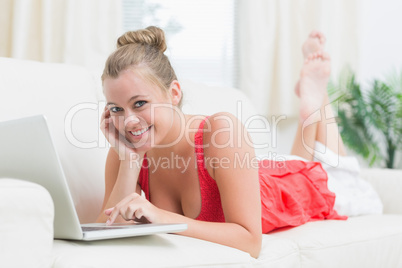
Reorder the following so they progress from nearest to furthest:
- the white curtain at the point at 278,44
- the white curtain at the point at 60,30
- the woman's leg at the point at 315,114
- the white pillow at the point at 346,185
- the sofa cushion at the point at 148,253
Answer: the sofa cushion at the point at 148,253 → the white pillow at the point at 346,185 → the woman's leg at the point at 315,114 → the white curtain at the point at 60,30 → the white curtain at the point at 278,44

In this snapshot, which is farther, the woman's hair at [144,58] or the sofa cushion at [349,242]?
the sofa cushion at [349,242]

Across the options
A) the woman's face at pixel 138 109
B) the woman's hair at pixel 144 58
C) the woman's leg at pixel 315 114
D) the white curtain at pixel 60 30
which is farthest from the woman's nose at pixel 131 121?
the white curtain at pixel 60 30

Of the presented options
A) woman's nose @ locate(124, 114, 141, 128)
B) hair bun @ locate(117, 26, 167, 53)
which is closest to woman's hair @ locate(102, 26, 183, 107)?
hair bun @ locate(117, 26, 167, 53)

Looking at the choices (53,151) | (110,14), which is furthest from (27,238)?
(110,14)

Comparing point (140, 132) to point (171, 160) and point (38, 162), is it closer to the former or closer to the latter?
point (171, 160)

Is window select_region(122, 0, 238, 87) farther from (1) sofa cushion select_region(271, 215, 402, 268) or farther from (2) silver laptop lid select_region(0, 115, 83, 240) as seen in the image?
(2) silver laptop lid select_region(0, 115, 83, 240)

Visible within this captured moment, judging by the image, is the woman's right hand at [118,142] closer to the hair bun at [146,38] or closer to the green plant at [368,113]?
the hair bun at [146,38]

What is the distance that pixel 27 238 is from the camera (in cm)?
86

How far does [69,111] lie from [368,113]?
2.25m

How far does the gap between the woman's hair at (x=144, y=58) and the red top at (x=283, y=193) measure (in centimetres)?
19

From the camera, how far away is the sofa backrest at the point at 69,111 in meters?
1.57

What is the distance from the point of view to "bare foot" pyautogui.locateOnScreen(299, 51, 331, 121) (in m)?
2.49

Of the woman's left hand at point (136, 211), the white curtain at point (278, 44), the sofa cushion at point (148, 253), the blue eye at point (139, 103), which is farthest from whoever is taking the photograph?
the white curtain at point (278, 44)

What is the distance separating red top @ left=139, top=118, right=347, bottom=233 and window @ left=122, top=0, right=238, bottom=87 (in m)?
1.66
